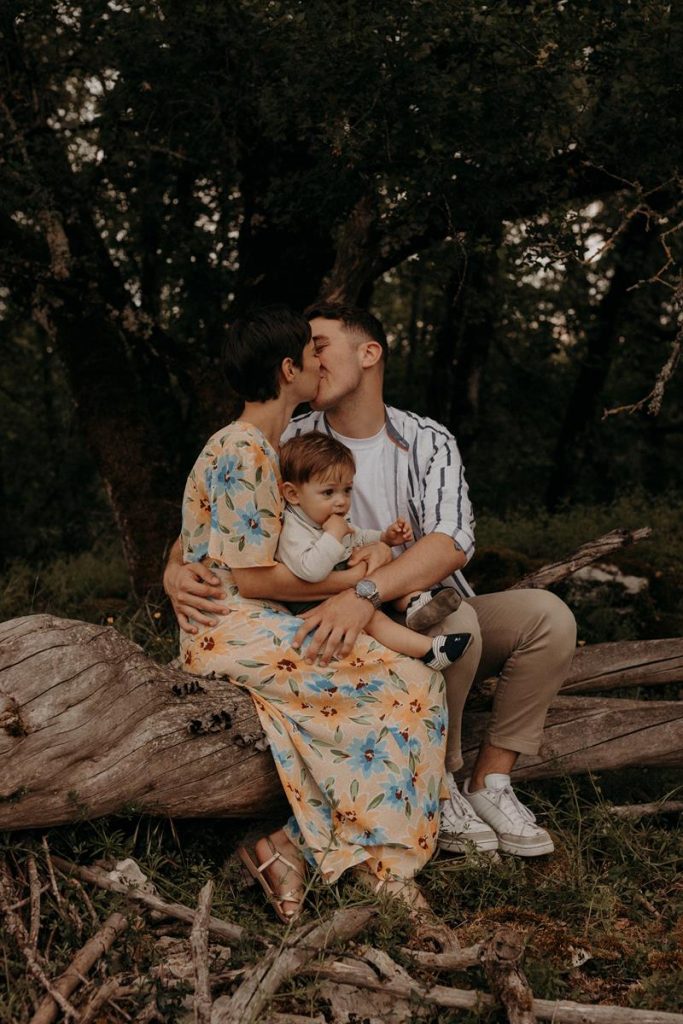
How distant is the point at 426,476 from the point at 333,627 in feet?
3.09

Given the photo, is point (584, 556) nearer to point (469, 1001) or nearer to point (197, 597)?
point (197, 597)

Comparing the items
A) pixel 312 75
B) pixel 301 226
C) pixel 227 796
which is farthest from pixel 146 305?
pixel 227 796

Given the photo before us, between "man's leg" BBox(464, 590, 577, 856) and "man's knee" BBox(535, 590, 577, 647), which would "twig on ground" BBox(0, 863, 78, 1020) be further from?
"man's knee" BBox(535, 590, 577, 647)

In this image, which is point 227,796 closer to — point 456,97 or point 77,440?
point 456,97

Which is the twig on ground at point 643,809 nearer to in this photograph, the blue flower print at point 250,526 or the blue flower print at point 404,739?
the blue flower print at point 404,739

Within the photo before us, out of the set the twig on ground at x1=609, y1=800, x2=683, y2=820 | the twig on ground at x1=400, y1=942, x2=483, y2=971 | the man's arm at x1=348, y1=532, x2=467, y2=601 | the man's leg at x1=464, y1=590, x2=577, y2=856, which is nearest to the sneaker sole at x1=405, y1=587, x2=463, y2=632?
the man's arm at x1=348, y1=532, x2=467, y2=601

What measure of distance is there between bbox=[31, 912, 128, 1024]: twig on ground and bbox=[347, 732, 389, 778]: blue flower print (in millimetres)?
897

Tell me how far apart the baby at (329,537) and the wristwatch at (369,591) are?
68mm

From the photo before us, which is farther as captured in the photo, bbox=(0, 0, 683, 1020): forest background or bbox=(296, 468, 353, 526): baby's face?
bbox=(0, 0, 683, 1020): forest background

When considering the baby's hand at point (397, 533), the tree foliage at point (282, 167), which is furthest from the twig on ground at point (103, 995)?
A: the tree foliage at point (282, 167)

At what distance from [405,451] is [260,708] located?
1.29 m

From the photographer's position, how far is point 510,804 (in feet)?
13.7

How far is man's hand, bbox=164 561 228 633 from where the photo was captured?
389 centimetres

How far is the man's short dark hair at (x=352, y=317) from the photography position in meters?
4.38
